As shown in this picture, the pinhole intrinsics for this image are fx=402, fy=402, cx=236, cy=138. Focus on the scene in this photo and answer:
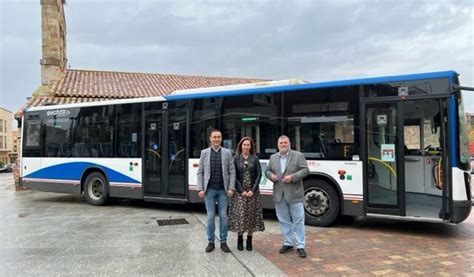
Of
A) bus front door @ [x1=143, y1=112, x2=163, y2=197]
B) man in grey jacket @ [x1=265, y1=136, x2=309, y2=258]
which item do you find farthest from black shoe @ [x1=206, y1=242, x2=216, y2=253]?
bus front door @ [x1=143, y1=112, x2=163, y2=197]

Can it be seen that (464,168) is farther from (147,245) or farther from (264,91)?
(147,245)

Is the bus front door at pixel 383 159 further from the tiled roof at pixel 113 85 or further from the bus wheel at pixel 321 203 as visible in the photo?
the tiled roof at pixel 113 85

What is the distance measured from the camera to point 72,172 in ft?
35.4

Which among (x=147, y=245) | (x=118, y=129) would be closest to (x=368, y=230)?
(x=147, y=245)

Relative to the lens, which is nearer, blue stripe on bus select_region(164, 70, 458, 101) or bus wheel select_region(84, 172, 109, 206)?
blue stripe on bus select_region(164, 70, 458, 101)

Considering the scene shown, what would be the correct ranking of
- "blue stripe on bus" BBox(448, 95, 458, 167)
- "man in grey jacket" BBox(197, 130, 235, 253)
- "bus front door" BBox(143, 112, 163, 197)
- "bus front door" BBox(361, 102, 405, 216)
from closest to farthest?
"man in grey jacket" BBox(197, 130, 235, 253) < "blue stripe on bus" BBox(448, 95, 458, 167) < "bus front door" BBox(361, 102, 405, 216) < "bus front door" BBox(143, 112, 163, 197)

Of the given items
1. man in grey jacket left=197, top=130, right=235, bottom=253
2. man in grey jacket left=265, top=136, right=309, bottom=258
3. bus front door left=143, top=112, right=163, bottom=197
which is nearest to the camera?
man in grey jacket left=265, top=136, right=309, bottom=258

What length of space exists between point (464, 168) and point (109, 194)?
7.98 metres

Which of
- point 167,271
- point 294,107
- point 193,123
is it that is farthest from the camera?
point 193,123

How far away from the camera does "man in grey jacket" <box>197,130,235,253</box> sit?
5672 millimetres

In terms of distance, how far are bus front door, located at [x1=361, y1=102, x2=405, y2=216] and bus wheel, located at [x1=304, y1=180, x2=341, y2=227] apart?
601 millimetres

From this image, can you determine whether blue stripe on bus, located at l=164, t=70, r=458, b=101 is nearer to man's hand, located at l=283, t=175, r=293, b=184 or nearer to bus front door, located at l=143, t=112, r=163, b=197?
bus front door, located at l=143, t=112, r=163, b=197

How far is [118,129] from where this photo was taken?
33.1ft

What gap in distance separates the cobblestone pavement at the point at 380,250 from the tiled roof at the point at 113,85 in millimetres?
13745
